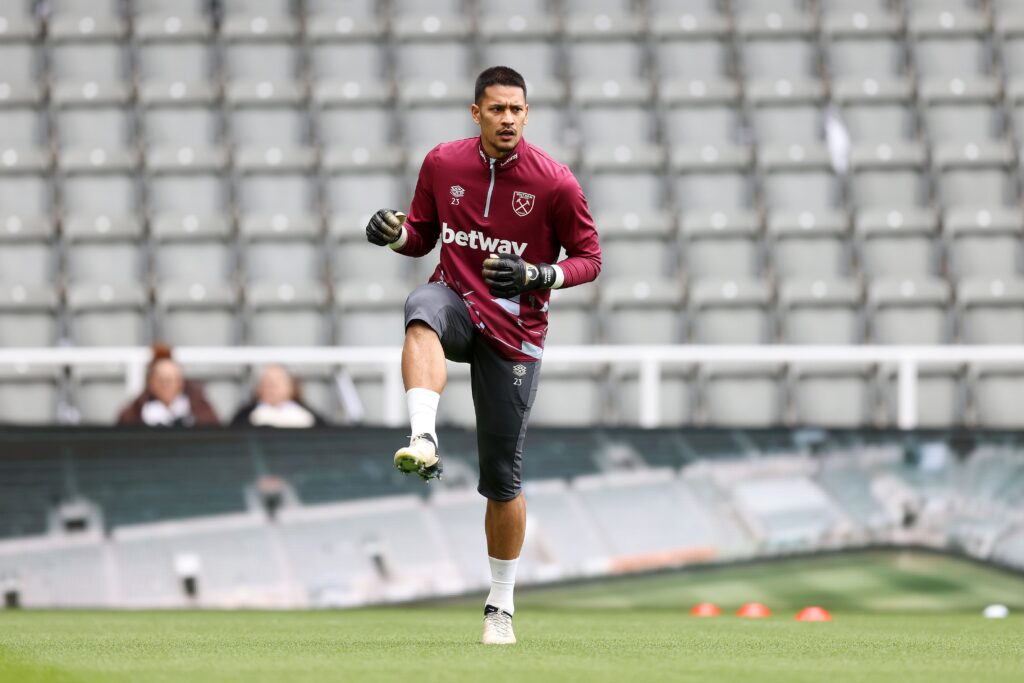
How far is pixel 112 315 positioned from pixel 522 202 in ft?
19.2

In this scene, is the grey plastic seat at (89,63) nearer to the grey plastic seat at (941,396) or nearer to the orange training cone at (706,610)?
the grey plastic seat at (941,396)

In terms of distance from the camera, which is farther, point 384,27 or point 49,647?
point 384,27

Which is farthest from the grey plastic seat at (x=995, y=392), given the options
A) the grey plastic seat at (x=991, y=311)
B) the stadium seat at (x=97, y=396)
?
the stadium seat at (x=97, y=396)

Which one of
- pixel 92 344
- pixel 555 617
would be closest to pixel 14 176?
pixel 92 344

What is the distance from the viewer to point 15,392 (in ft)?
30.2

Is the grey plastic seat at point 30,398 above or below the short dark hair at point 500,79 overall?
below

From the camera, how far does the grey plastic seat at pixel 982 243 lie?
417 inches

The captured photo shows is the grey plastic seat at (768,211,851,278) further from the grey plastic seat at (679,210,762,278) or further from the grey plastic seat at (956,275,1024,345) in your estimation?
the grey plastic seat at (956,275,1024,345)

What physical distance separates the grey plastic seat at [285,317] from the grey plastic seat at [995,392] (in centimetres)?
424

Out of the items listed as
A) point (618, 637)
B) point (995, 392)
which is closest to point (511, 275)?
point (618, 637)

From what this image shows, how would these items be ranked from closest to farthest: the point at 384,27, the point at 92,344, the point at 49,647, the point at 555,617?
the point at 49,647 → the point at 555,617 → the point at 92,344 → the point at 384,27

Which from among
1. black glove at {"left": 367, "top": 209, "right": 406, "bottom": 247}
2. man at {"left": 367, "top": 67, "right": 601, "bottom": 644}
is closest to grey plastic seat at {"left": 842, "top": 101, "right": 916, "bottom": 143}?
man at {"left": 367, "top": 67, "right": 601, "bottom": 644}

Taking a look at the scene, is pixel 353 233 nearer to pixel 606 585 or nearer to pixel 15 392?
pixel 15 392

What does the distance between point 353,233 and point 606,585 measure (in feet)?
12.7
